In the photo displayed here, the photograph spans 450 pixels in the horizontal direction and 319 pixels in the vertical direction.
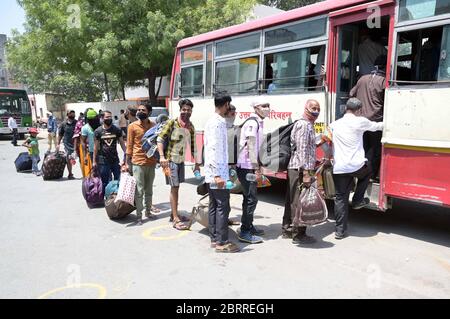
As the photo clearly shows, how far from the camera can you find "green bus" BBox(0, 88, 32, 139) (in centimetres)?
2145

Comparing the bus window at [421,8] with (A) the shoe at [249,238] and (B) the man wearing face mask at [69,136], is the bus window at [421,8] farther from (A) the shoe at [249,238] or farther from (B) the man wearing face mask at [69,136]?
(B) the man wearing face mask at [69,136]

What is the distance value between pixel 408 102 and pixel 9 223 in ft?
18.9

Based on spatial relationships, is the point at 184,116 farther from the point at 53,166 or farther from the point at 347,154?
the point at 53,166

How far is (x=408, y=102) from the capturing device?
4461 mm

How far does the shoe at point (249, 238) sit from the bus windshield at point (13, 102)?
68.9 ft

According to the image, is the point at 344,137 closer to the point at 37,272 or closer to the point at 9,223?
the point at 37,272

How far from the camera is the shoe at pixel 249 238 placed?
4633 mm

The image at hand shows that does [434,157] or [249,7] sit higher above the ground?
[249,7]

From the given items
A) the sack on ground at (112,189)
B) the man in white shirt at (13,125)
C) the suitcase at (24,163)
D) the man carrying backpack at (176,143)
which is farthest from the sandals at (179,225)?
the man in white shirt at (13,125)

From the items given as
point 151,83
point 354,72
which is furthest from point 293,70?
point 151,83

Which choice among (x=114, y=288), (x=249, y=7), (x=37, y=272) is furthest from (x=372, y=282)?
(x=249, y=7)

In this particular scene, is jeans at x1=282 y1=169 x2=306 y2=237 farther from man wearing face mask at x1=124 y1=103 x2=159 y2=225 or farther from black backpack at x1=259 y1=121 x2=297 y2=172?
man wearing face mask at x1=124 y1=103 x2=159 y2=225

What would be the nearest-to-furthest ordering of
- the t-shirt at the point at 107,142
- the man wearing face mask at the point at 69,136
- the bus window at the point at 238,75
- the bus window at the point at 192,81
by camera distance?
the t-shirt at the point at 107,142 < the bus window at the point at 238,75 < the bus window at the point at 192,81 < the man wearing face mask at the point at 69,136

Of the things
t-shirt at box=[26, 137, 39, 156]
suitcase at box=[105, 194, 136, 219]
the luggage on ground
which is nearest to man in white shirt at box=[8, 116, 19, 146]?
t-shirt at box=[26, 137, 39, 156]
